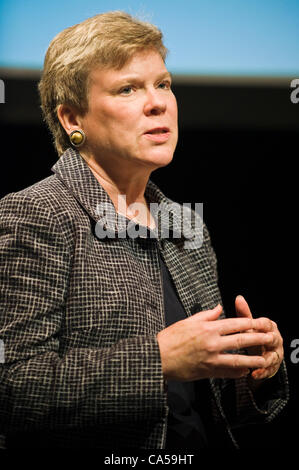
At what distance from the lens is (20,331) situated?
102 centimetres

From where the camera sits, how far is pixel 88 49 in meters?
1.21

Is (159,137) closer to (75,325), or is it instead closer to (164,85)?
(164,85)

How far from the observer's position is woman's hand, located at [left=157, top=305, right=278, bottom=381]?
992mm

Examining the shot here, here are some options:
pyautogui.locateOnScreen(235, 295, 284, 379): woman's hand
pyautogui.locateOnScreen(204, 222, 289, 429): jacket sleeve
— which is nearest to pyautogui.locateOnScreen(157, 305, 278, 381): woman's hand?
pyautogui.locateOnScreen(235, 295, 284, 379): woman's hand

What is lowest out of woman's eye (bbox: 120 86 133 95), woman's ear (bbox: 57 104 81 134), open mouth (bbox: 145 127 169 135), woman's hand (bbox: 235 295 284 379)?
woman's hand (bbox: 235 295 284 379)

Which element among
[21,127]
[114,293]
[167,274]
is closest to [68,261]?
[114,293]

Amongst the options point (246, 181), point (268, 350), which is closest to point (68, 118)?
point (268, 350)

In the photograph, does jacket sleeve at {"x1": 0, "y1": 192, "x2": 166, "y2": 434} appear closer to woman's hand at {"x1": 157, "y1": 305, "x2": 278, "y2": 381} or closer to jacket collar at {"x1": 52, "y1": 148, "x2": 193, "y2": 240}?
woman's hand at {"x1": 157, "y1": 305, "x2": 278, "y2": 381}

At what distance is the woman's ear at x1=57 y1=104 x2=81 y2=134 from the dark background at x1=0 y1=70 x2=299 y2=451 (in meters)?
0.50

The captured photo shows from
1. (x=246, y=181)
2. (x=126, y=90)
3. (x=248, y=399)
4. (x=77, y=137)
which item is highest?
(x=126, y=90)

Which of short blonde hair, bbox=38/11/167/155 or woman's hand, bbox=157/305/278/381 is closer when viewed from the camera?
woman's hand, bbox=157/305/278/381

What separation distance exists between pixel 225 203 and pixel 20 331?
1.09 metres

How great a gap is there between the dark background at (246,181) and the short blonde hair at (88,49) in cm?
52

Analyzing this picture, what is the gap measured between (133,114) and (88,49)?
0.17 m
